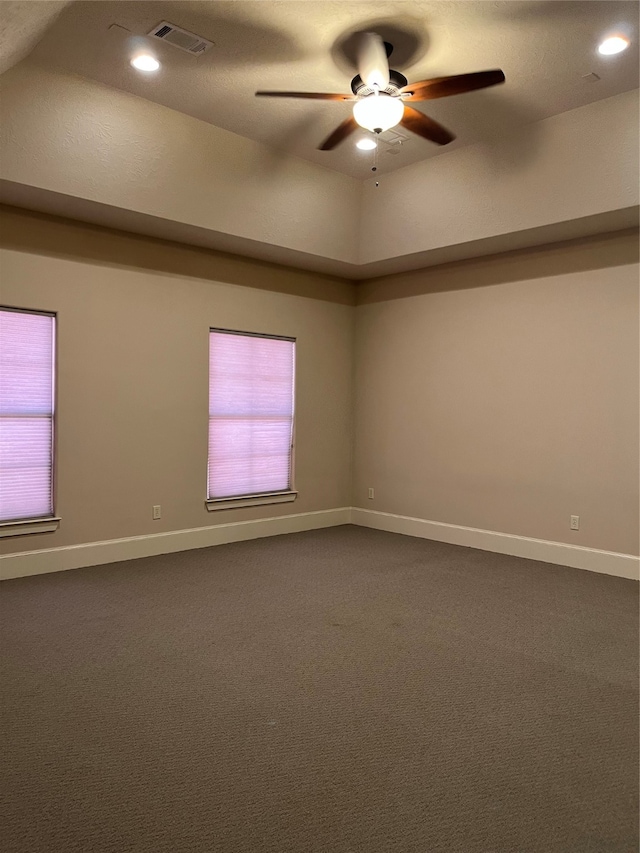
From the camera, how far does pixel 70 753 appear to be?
2389 mm

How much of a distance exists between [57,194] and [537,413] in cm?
422

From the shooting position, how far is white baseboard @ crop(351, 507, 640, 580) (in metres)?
5.15

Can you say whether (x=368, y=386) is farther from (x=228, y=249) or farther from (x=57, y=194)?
(x=57, y=194)

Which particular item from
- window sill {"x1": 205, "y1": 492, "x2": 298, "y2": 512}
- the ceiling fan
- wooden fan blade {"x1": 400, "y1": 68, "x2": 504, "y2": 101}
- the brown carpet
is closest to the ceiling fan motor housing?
the ceiling fan

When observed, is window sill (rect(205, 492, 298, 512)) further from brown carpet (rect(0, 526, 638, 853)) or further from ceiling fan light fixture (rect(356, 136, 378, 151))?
ceiling fan light fixture (rect(356, 136, 378, 151))

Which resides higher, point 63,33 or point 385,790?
point 63,33

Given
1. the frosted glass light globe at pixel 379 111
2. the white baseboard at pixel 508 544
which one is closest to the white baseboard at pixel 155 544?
the white baseboard at pixel 508 544

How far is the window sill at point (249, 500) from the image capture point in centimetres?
607

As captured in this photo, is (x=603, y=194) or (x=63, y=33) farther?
(x=603, y=194)

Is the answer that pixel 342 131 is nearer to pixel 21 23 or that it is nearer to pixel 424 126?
pixel 424 126

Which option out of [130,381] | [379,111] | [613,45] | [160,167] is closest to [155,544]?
[130,381]

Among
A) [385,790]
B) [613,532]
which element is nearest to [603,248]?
[613,532]

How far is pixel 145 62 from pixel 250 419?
3232 millimetres

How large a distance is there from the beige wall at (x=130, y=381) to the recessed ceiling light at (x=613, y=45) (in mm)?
3466
